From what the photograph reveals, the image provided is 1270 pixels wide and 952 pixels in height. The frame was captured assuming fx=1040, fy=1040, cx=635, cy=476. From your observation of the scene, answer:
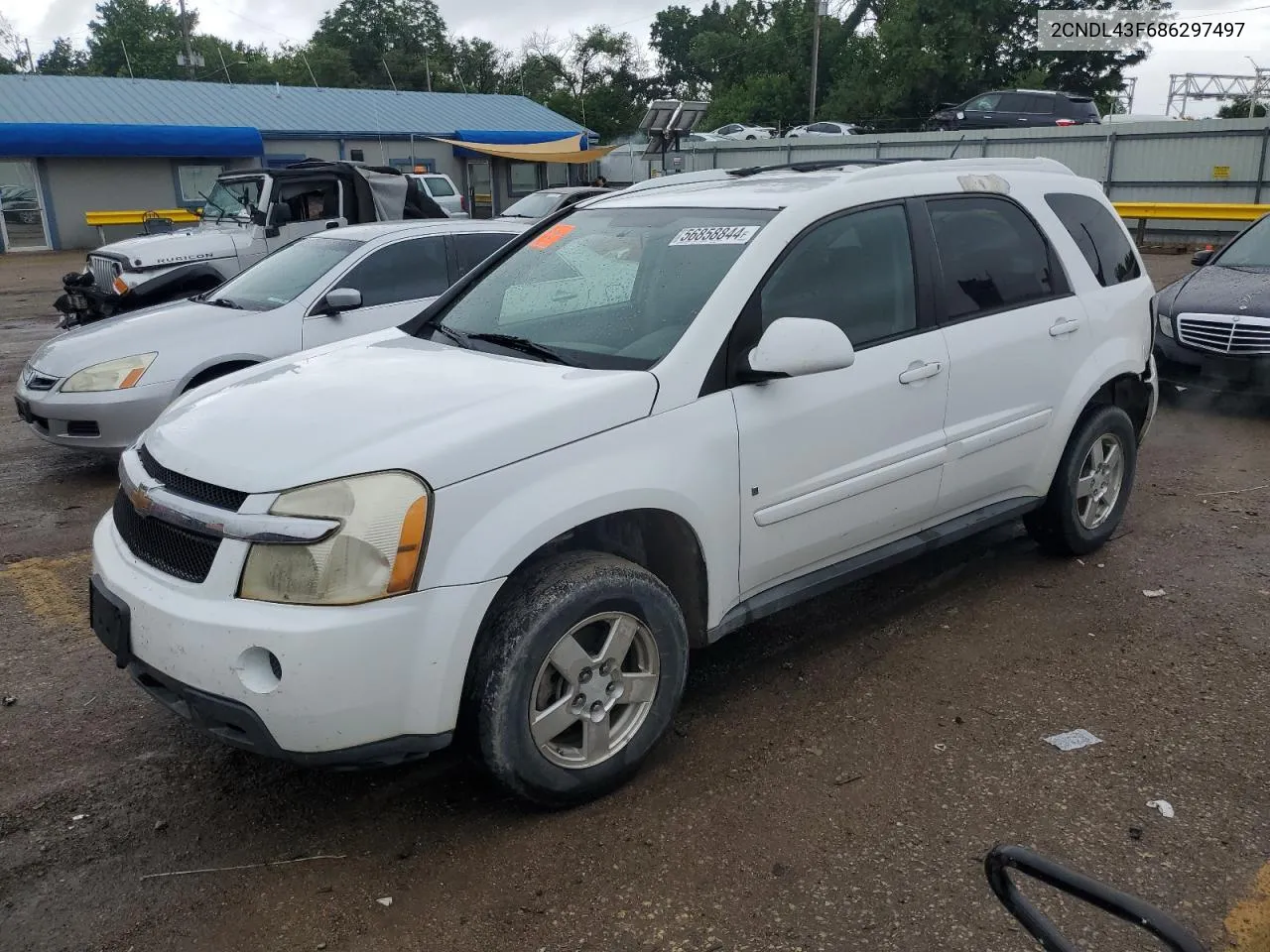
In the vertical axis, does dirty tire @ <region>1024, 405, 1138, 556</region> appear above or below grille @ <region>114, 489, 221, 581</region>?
below

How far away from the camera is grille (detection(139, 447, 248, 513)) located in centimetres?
279

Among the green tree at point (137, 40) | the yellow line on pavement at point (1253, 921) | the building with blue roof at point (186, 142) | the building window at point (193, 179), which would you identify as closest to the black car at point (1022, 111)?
the building with blue roof at point (186, 142)

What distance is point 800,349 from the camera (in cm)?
327

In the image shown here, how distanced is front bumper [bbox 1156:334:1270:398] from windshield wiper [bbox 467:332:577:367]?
18.8ft

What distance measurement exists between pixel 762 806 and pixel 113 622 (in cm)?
196

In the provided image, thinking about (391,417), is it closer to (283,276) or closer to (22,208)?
(283,276)

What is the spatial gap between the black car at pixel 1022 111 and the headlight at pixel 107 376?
80.8ft

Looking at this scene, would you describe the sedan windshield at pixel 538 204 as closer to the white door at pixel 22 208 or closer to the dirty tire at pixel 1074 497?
the dirty tire at pixel 1074 497

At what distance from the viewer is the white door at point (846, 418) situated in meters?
3.44

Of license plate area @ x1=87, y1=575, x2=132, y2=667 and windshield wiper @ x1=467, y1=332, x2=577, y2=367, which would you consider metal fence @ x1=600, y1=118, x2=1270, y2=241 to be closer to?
windshield wiper @ x1=467, y1=332, x2=577, y2=367

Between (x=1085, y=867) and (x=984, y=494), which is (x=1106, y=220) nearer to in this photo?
(x=984, y=494)

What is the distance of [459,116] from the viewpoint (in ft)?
119

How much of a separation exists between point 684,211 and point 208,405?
6.02ft

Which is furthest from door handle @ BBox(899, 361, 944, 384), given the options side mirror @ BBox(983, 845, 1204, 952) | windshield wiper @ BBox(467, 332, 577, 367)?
side mirror @ BBox(983, 845, 1204, 952)
